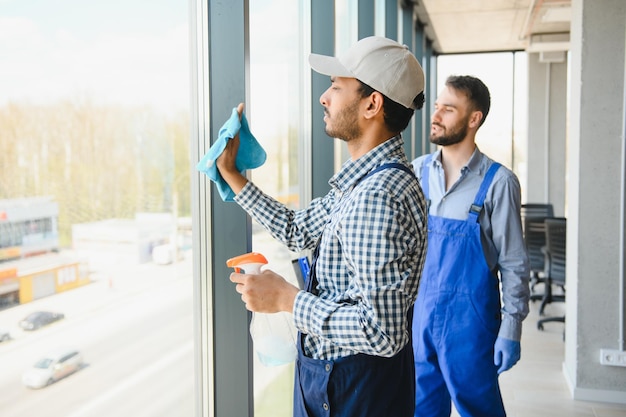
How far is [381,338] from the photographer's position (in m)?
1.27

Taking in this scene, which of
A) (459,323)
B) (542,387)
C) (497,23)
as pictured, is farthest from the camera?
(497,23)

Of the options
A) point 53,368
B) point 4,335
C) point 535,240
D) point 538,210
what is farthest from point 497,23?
point 4,335

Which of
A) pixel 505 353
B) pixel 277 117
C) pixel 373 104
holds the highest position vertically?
pixel 277 117

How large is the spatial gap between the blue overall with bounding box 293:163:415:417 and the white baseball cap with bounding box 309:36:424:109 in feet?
0.62

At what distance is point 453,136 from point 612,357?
2.10 meters

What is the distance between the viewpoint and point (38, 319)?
3.76 feet

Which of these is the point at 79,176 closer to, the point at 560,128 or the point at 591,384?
the point at 591,384

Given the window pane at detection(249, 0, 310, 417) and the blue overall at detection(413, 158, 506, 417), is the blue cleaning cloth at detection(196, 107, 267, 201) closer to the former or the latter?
the window pane at detection(249, 0, 310, 417)

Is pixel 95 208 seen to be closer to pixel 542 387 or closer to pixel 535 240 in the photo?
pixel 542 387

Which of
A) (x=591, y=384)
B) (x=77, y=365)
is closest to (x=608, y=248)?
(x=591, y=384)

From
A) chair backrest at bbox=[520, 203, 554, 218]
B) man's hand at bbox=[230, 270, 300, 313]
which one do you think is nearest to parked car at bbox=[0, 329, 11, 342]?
man's hand at bbox=[230, 270, 300, 313]

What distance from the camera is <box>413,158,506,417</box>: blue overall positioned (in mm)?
2316

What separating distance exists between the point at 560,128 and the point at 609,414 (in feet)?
19.8

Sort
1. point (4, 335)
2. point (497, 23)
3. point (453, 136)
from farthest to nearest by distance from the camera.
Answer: point (497, 23) → point (453, 136) → point (4, 335)
